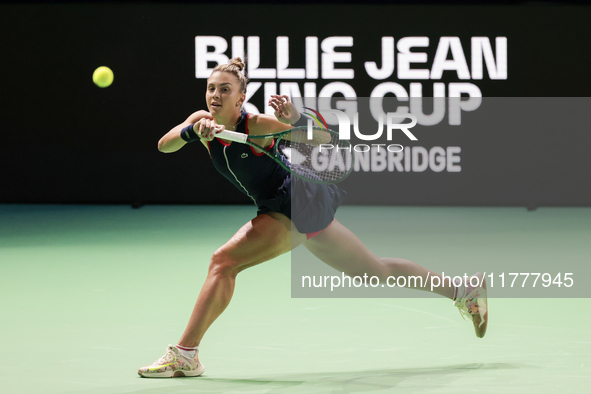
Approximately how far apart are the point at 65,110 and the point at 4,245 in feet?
10.2

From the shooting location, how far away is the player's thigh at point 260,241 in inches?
121

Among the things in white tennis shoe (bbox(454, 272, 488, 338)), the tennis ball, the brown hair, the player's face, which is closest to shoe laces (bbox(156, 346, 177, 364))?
the player's face

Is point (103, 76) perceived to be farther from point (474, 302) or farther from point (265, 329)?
point (474, 302)

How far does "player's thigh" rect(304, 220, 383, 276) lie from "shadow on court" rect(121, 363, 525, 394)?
47 centimetres

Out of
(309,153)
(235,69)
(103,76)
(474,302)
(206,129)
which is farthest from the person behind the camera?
(103,76)

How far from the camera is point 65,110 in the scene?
929cm

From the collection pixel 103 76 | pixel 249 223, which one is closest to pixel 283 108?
pixel 249 223

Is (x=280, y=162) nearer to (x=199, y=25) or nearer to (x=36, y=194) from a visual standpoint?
(x=199, y=25)

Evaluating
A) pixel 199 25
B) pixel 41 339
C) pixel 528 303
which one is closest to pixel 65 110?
pixel 199 25

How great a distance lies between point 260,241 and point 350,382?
70 centimetres

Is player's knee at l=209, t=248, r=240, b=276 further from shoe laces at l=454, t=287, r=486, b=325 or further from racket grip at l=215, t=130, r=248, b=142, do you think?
shoe laces at l=454, t=287, r=486, b=325

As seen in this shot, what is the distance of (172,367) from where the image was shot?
3.04 meters

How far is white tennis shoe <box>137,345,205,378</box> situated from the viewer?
3.03 metres

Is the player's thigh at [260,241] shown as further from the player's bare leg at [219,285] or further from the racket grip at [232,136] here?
the racket grip at [232,136]
